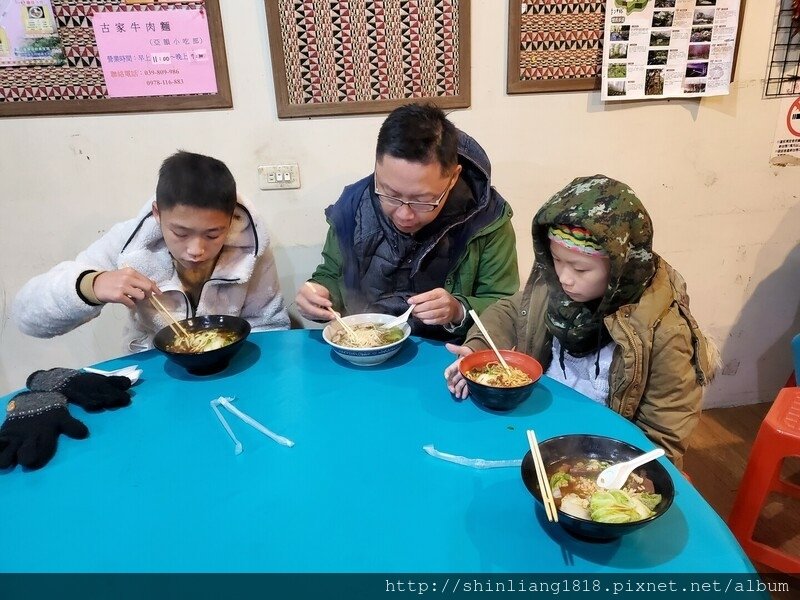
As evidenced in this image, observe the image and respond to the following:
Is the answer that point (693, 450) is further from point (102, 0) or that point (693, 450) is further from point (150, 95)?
point (102, 0)

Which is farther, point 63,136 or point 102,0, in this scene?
point 63,136

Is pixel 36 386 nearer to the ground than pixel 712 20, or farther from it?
nearer to the ground

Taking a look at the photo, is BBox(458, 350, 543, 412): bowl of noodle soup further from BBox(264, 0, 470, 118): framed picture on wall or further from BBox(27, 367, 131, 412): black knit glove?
BBox(264, 0, 470, 118): framed picture on wall

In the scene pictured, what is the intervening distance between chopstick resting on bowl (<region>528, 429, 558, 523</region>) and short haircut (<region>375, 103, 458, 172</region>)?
98 cm

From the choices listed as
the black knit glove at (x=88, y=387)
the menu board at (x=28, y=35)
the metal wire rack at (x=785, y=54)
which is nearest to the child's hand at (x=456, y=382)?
the black knit glove at (x=88, y=387)

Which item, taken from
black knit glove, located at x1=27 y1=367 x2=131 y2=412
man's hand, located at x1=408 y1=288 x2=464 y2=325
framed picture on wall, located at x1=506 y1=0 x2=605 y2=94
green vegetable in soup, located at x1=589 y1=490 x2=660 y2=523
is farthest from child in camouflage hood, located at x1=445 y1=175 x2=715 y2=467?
framed picture on wall, located at x1=506 y1=0 x2=605 y2=94

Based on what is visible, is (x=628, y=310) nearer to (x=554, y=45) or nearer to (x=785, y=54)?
(x=554, y=45)

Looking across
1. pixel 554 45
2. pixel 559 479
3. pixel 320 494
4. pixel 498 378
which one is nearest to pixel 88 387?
pixel 320 494

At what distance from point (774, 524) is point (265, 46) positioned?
109 inches

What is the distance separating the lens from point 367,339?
5.14 ft

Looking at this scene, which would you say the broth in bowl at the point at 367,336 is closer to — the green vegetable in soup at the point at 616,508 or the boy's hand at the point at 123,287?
the boy's hand at the point at 123,287

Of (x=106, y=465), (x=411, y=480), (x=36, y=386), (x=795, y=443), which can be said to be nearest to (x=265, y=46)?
(x=36, y=386)

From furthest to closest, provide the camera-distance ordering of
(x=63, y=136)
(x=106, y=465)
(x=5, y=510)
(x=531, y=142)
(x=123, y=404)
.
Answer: (x=531, y=142) < (x=63, y=136) < (x=123, y=404) < (x=106, y=465) < (x=5, y=510)

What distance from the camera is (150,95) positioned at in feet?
7.06
